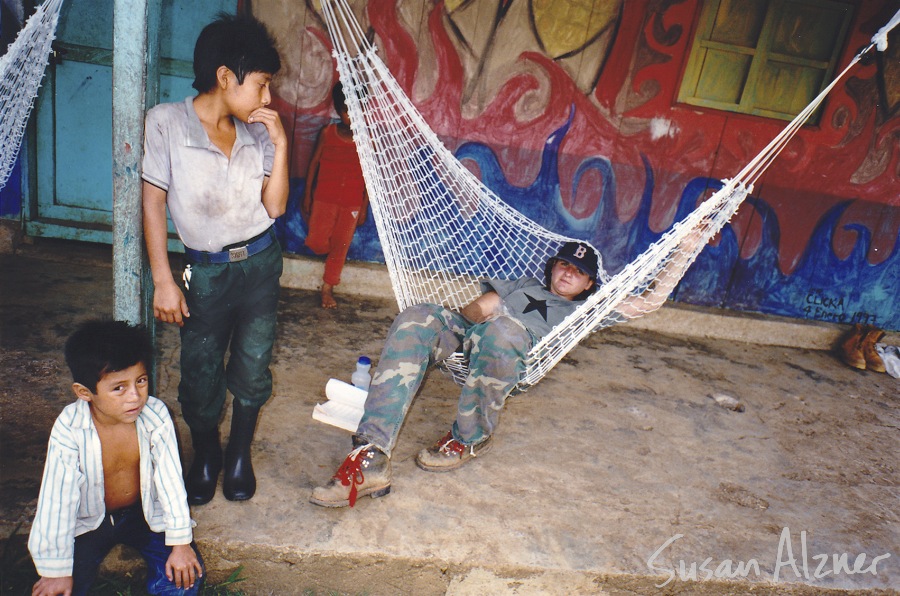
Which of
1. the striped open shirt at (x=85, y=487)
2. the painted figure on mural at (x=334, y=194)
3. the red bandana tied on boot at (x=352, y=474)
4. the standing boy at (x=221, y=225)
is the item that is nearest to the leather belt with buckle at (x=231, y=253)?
the standing boy at (x=221, y=225)

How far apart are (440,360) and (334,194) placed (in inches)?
48.7

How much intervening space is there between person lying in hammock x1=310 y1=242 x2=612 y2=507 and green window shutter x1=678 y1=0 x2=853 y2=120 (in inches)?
63.4

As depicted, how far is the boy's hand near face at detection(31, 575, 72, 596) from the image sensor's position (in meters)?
1.22

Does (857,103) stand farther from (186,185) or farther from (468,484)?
(186,185)

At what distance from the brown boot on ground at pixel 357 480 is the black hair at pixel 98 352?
60cm

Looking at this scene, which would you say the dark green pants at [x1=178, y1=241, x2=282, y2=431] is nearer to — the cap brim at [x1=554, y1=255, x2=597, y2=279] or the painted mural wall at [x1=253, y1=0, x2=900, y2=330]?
the cap brim at [x1=554, y1=255, x2=597, y2=279]

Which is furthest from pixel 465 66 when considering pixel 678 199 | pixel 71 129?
pixel 71 129

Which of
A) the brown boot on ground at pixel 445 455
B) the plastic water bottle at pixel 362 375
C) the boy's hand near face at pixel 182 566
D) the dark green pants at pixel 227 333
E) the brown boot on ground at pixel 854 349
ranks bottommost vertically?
the boy's hand near face at pixel 182 566

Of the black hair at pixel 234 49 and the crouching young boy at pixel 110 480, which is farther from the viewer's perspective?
the black hair at pixel 234 49

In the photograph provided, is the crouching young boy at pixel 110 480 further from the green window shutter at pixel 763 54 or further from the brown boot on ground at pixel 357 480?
the green window shutter at pixel 763 54

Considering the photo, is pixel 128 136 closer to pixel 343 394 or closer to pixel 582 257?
pixel 343 394

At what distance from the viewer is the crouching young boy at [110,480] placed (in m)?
1.23

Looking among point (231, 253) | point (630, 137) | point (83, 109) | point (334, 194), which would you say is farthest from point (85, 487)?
point (630, 137)

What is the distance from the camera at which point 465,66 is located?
2.99 meters
